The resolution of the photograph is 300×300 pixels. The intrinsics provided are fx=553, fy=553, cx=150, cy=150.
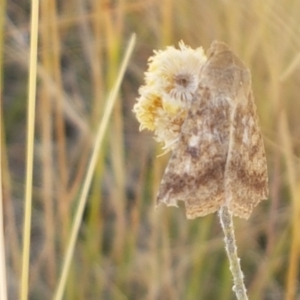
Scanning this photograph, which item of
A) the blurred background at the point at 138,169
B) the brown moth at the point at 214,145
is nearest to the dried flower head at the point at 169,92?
the brown moth at the point at 214,145

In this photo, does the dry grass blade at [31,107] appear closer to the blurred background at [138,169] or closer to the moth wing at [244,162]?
the moth wing at [244,162]

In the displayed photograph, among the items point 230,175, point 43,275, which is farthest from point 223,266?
point 230,175

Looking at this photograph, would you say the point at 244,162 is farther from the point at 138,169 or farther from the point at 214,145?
the point at 138,169

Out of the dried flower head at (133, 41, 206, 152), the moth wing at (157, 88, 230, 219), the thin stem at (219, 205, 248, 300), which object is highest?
the dried flower head at (133, 41, 206, 152)

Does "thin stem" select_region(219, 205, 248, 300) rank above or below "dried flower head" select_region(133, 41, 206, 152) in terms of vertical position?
below

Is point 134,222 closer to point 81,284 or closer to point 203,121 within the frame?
point 81,284

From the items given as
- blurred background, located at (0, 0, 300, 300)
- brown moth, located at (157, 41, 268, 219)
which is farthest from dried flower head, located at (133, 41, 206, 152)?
→ blurred background, located at (0, 0, 300, 300)

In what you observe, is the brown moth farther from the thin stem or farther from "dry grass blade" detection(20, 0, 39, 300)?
"dry grass blade" detection(20, 0, 39, 300)
